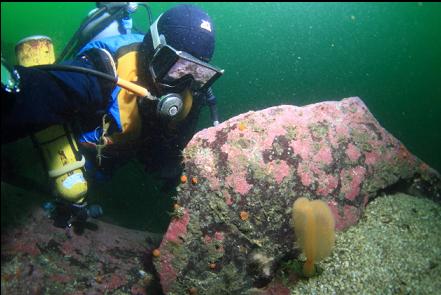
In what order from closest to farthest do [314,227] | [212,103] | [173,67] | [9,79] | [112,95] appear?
[9,79] < [314,227] < [173,67] < [112,95] < [212,103]

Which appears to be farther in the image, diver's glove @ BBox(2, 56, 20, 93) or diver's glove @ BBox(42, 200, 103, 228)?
diver's glove @ BBox(42, 200, 103, 228)

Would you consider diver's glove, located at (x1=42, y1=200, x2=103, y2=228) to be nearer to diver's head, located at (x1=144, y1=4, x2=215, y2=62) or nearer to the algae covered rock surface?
diver's head, located at (x1=144, y1=4, x2=215, y2=62)

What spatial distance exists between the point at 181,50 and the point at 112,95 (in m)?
0.77

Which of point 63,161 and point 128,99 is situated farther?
point 128,99

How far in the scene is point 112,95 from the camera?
2814 mm

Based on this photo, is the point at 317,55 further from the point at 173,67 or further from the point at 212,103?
the point at 173,67

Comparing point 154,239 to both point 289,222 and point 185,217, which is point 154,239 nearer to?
point 185,217

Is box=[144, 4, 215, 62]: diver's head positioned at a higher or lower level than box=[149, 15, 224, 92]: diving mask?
higher

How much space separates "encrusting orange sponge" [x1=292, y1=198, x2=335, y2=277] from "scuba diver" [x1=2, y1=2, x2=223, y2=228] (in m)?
1.40

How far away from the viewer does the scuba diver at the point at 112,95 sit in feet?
7.17

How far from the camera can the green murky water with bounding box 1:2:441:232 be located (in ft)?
74.9

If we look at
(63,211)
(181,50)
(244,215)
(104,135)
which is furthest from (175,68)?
(63,211)

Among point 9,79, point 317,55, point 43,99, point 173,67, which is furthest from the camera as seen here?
point 317,55

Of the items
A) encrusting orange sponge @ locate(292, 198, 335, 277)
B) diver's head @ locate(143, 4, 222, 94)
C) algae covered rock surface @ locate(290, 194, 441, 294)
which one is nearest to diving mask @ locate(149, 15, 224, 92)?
diver's head @ locate(143, 4, 222, 94)
